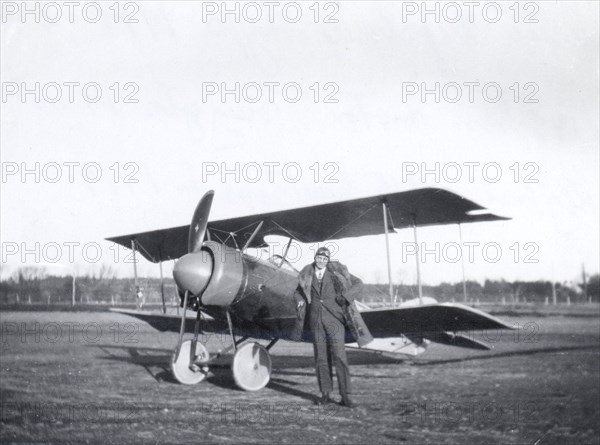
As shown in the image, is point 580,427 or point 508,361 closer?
point 580,427

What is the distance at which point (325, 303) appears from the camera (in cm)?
573

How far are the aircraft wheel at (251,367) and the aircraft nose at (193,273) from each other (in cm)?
101

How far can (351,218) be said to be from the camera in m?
8.41

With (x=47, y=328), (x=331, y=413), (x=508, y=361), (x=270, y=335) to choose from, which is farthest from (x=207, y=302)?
(x=47, y=328)

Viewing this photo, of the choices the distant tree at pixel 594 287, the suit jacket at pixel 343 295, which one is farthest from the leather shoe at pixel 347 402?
the distant tree at pixel 594 287

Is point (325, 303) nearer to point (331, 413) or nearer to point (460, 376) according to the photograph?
point (331, 413)

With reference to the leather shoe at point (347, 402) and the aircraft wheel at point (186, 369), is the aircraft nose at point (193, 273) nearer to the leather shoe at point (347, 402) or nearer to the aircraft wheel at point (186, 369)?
Result: the aircraft wheel at point (186, 369)

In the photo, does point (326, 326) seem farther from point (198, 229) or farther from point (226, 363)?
point (226, 363)

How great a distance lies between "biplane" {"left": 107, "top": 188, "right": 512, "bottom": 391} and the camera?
269 inches

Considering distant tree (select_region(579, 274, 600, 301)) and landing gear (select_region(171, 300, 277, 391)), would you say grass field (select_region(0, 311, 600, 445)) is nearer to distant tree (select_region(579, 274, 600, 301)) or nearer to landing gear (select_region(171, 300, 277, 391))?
landing gear (select_region(171, 300, 277, 391))

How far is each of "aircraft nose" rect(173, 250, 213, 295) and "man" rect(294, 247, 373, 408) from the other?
5.13 ft

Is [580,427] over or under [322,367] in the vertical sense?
under

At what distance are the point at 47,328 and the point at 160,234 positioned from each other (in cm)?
1458

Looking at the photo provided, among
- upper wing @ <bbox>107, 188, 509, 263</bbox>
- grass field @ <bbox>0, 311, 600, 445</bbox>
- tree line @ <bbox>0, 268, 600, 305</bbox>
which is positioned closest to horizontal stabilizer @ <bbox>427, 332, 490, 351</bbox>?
grass field @ <bbox>0, 311, 600, 445</bbox>
